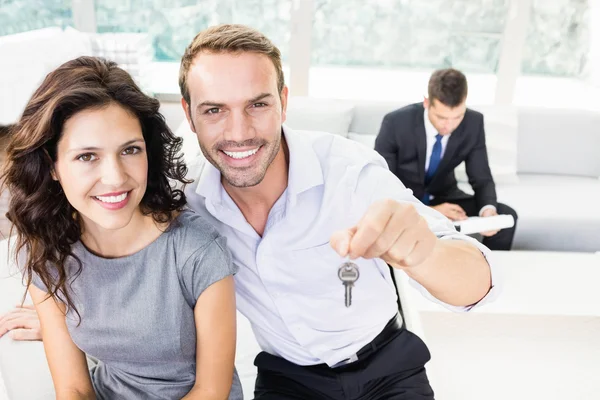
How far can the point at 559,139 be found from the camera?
3189 millimetres

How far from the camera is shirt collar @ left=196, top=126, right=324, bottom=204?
1293 millimetres

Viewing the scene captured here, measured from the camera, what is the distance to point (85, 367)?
4.24 ft

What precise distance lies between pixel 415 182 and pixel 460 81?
1.83 ft

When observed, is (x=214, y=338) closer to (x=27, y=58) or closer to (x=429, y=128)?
(x=429, y=128)

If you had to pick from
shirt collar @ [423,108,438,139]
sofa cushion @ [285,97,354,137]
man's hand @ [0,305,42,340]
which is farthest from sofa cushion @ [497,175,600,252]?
man's hand @ [0,305,42,340]

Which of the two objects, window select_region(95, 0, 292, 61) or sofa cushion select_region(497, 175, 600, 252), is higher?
window select_region(95, 0, 292, 61)

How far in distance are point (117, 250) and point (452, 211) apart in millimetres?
1788

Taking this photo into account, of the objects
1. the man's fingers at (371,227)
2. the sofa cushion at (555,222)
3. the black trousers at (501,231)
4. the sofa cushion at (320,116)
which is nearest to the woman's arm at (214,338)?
the man's fingers at (371,227)

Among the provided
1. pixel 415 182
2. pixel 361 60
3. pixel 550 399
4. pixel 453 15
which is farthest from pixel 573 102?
pixel 550 399

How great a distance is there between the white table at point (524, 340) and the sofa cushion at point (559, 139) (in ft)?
4.50


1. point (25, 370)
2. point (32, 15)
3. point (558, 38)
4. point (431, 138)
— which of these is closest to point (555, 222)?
point (431, 138)

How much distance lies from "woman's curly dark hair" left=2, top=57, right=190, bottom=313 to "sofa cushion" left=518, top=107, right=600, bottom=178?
2.54m

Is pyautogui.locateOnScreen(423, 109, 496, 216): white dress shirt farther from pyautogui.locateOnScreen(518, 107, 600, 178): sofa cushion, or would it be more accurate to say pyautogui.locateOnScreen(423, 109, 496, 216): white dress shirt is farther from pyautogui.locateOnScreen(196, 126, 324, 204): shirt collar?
pyautogui.locateOnScreen(196, 126, 324, 204): shirt collar

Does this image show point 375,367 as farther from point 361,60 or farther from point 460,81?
point 361,60
